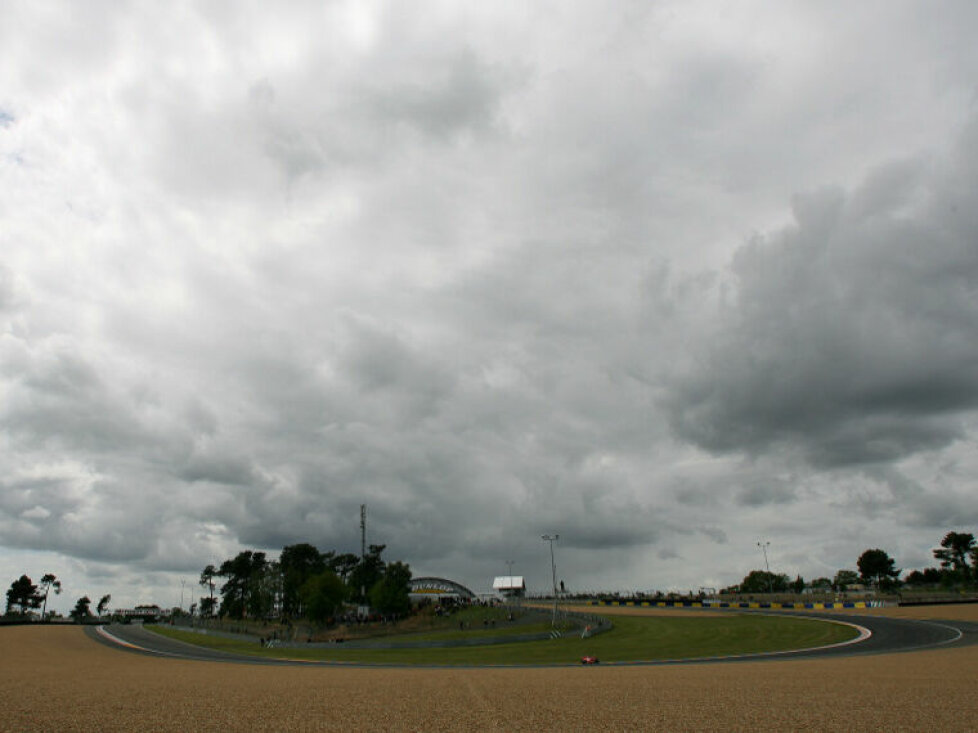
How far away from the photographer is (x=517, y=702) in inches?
779

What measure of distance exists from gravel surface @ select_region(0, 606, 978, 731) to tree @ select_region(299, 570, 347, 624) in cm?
8674

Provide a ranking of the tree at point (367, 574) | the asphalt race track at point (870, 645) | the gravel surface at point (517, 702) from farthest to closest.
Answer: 1. the tree at point (367, 574)
2. the asphalt race track at point (870, 645)
3. the gravel surface at point (517, 702)

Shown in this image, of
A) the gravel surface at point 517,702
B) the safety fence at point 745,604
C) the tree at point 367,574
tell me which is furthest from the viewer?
the tree at point 367,574

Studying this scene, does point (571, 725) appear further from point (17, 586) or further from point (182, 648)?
point (17, 586)

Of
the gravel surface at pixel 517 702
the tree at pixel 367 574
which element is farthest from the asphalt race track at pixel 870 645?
the tree at pixel 367 574

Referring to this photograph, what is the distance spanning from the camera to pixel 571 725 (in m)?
15.9

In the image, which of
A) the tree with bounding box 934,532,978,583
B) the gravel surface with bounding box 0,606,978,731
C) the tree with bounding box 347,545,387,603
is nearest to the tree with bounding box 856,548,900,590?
the tree with bounding box 934,532,978,583

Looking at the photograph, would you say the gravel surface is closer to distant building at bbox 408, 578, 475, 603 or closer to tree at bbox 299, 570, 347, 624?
tree at bbox 299, 570, 347, 624

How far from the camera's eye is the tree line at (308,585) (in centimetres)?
11225

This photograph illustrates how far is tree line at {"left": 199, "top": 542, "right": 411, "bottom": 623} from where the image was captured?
11225cm

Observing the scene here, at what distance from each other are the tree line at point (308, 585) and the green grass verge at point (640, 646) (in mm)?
41821

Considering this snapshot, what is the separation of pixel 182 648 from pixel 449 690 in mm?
62269

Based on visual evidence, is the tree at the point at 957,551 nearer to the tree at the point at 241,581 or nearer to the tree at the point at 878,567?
the tree at the point at 878,567

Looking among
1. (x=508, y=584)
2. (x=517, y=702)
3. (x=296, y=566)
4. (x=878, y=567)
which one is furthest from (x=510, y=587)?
(x=517, y=702)
